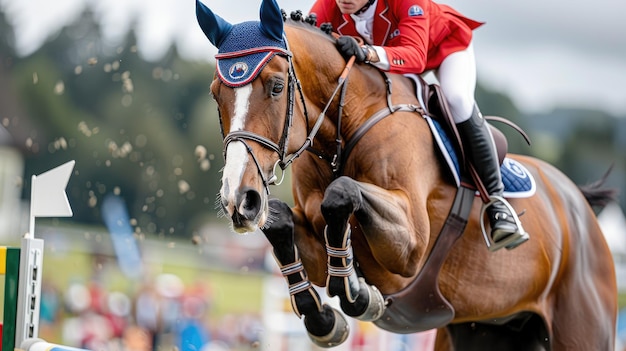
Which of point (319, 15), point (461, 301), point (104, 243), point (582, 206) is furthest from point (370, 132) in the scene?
point (104, 243)

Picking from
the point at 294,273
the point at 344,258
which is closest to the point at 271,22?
the point at 344,258

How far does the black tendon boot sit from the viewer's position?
404cm

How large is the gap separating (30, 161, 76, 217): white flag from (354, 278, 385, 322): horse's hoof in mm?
1270

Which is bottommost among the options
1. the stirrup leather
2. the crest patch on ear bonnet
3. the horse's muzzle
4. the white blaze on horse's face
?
the stirrup leather

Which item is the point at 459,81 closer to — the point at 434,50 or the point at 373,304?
the point at 434,50

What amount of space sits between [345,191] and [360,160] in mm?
467

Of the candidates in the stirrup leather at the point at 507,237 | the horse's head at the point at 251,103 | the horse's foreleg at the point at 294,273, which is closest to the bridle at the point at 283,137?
the horse's head at the point at 251,103

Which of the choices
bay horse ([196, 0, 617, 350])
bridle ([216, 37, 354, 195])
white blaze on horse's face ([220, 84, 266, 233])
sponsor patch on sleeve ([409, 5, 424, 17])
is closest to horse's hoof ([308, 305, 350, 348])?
bay horse ([196, 0, 617, 350])

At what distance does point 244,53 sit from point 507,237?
1620 millimetres

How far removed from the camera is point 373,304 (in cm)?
365

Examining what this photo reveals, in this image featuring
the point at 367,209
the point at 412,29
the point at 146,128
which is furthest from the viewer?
the point at 146,128

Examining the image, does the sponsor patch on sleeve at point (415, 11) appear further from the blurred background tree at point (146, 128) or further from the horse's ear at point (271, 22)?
the blurred background tree at point (146, 128)

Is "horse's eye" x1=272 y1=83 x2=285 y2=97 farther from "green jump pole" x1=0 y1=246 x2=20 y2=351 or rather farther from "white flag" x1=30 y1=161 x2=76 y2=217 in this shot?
"green jump pole" x1=0 y1=246 x2=20 y2=351

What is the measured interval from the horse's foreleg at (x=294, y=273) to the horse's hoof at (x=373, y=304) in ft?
0.61
